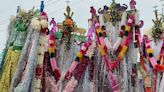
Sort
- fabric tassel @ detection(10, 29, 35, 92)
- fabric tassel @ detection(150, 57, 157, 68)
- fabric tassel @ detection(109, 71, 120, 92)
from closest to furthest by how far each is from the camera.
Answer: fabric tassel @ detection(109, 71, 120, 92), fabric tassel @ detection(10, 29, 35, 92), fabric tassel @ detection(150, 57, 157, 68)

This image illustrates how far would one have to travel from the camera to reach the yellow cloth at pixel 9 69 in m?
5.68

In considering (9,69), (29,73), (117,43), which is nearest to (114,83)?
(117,43)

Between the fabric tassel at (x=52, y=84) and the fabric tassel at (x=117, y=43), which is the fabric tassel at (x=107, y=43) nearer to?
the fabric tassel at (x=117, y=43)

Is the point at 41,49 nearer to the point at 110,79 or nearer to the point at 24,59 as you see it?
the point at 24,59

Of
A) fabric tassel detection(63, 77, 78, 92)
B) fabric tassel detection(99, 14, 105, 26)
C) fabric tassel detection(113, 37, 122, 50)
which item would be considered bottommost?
fabric tassel detection(63, 77, 78, 92)

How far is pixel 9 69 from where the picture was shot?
571cm

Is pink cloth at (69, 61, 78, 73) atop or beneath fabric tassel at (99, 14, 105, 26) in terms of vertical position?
beneath

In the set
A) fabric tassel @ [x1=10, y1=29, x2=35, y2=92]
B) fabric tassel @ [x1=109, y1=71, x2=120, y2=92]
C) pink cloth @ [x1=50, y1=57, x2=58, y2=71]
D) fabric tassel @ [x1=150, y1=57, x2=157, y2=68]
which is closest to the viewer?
fabric tassel @ [x1=109, y1=71, x2=120, y2=92]

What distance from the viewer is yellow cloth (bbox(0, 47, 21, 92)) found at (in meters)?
5.68

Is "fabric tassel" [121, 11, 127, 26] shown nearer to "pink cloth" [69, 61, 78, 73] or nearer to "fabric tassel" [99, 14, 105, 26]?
"fabric tassel" [99, 14, 105, 26]

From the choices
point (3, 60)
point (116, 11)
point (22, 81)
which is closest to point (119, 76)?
point (116, 11)

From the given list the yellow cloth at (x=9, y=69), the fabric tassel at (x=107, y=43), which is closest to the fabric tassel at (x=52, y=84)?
the yellow cloth at (x=9, y=69)

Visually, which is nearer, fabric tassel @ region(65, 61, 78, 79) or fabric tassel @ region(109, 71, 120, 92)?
fabric tassel @ region(109, 71, 120, 92)

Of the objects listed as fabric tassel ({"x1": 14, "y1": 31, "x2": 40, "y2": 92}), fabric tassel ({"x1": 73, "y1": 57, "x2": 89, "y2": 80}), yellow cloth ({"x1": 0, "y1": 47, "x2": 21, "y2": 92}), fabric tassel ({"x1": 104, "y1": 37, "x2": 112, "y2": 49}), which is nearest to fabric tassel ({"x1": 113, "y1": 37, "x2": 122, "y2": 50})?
fabric tassel ({"x1": 104, "y1": 37, "x2": 112, "y2": 49})
